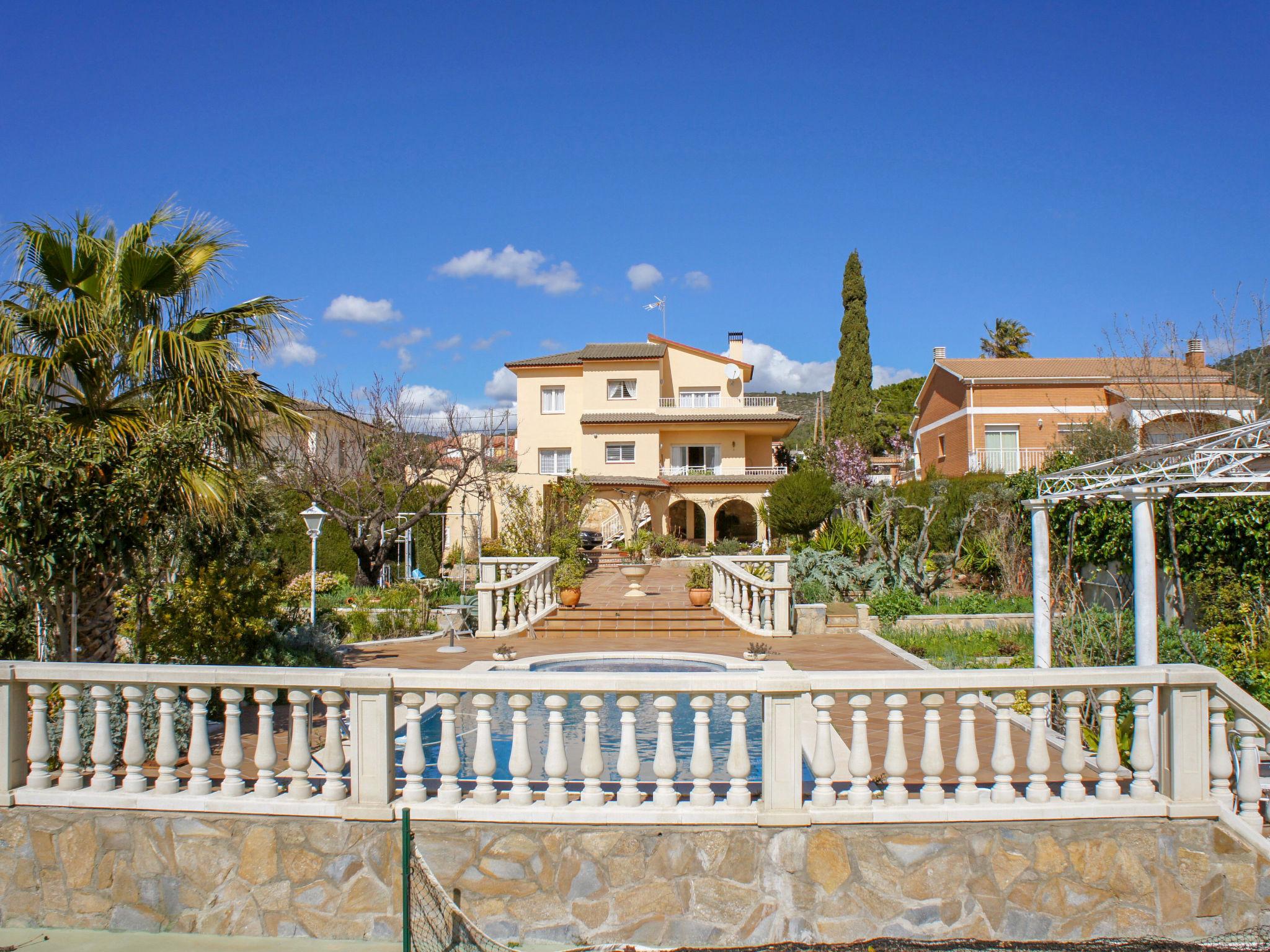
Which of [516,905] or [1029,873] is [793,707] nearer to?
[1029,873]

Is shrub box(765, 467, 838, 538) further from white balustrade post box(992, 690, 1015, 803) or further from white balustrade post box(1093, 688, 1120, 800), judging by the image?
white balustrade post box(992, 690, 1015, 803)

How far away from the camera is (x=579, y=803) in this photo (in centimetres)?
463

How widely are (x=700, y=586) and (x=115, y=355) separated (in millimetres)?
11611

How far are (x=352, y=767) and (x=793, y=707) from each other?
2.41 m

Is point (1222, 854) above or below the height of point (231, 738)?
below

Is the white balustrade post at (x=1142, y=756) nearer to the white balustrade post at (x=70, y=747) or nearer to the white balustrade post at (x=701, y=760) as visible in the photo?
the white balustrade post at (x=701, y=760)

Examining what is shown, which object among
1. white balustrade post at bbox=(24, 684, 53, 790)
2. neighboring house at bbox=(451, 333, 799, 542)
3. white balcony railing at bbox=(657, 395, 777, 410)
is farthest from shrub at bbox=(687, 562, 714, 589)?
white balcony railing at bbox=(657, 395, 777, 410)

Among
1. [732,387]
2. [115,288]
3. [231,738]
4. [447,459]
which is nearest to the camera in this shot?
[231,738]

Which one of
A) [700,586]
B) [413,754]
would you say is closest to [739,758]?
[413,754]

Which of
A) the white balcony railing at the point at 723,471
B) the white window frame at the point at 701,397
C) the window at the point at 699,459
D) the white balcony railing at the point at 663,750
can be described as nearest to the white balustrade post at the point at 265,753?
the white balcony railing at the point at 663,750

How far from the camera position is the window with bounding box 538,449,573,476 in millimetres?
37500

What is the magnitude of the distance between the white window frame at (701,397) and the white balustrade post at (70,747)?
34607 millimetres

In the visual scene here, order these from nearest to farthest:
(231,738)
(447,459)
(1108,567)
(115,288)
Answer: (231,738)
(115,288)
(1108,567)
(447,459)

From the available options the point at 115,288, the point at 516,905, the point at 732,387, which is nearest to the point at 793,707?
the point at 516,905
